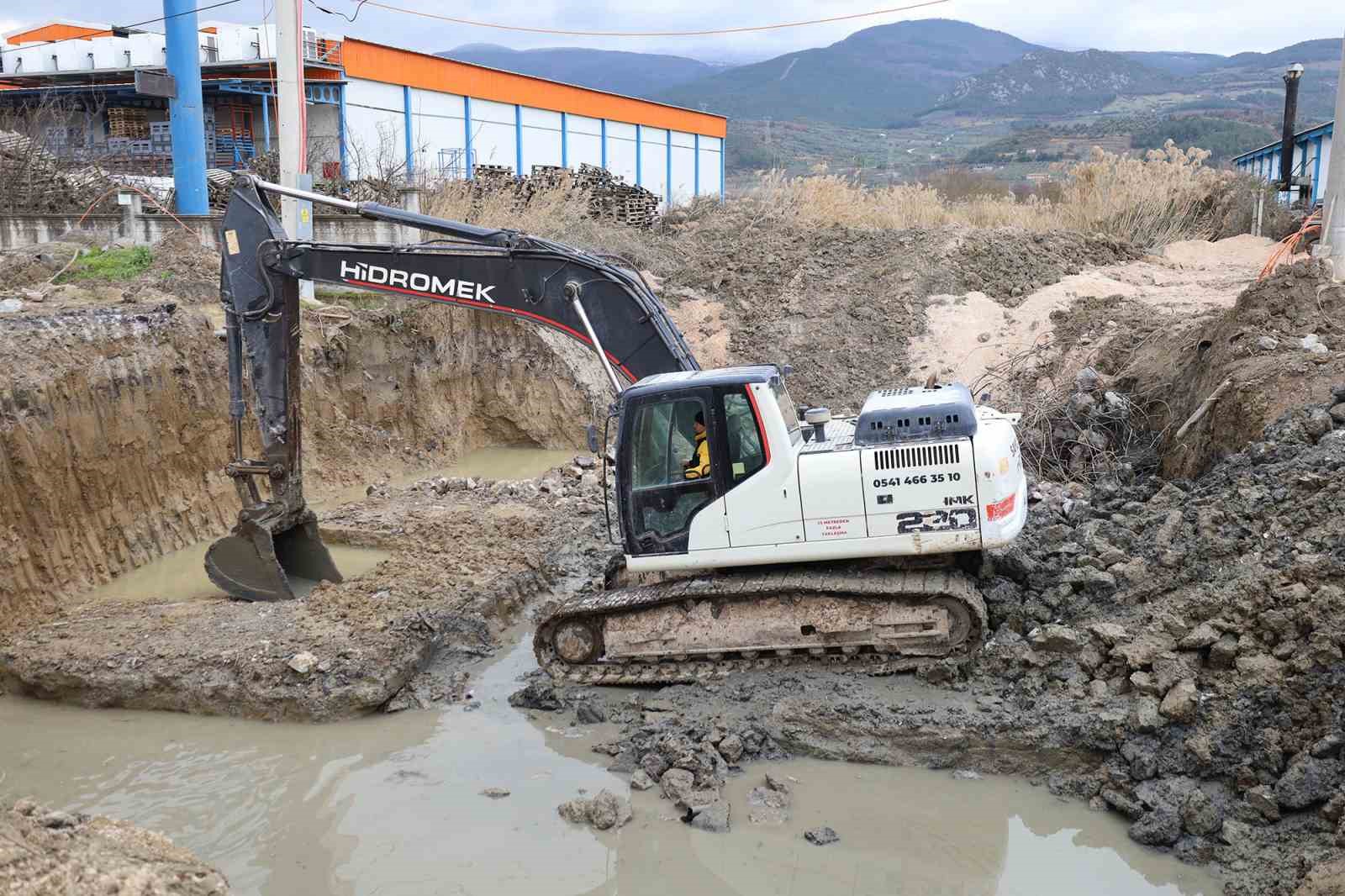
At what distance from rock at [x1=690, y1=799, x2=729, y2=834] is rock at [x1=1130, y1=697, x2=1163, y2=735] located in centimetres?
229

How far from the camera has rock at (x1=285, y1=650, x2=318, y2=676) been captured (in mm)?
7254

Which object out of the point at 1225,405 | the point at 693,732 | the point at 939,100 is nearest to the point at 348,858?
the point at 693,732

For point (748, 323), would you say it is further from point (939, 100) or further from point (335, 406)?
point (939, 100)

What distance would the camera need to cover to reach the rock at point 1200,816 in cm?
534

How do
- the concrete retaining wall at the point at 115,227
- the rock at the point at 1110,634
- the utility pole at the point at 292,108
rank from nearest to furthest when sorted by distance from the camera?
the rock at the point at 1110,634
the utility pole at the point at 292,108
the concrete retaining wall at the point at 115,227

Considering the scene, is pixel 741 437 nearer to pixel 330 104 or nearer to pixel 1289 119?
pixel 1289 119

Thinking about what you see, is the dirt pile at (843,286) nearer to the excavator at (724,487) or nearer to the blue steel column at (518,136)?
the excavator at (724,487)

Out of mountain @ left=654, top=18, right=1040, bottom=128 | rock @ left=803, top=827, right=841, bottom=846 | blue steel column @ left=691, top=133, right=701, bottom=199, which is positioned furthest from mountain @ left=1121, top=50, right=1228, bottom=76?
rock @ left=803, top=827, right=841, bottom=846

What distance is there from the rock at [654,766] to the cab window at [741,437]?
5.85 ft

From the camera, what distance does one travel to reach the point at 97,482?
9.98 m

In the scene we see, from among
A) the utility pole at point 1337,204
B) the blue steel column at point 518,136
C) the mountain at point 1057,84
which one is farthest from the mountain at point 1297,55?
the utility pole at point 1337,204

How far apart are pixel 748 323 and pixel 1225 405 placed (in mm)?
Answer: 8387

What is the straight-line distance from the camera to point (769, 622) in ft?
23.7

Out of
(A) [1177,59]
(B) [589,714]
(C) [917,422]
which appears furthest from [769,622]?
(A) [1177,59]
